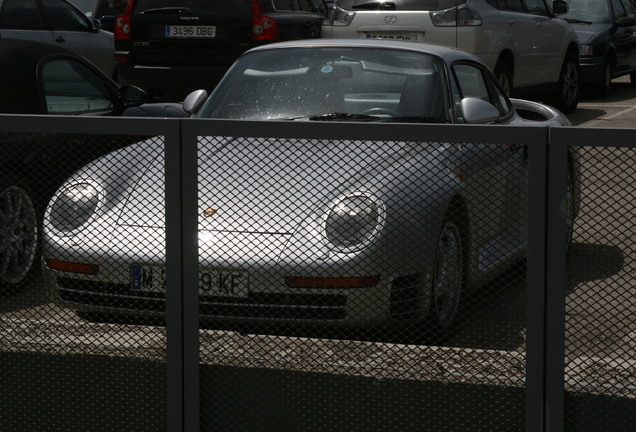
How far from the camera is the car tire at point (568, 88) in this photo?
53.6ft

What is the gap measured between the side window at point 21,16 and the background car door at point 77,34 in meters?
0.14

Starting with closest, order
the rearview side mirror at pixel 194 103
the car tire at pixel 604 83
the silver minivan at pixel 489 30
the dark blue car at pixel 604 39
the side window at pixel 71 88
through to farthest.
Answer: the rearview side mirror at pixel 194 103
the side window at pixel 71 88
the silver minivan at pixel 489 30
the dark blue car at pixel 604 39
the car tire at pixel 604 83

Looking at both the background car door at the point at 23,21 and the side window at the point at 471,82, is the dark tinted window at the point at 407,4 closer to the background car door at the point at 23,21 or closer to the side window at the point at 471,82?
the background car door at the point at 23,21

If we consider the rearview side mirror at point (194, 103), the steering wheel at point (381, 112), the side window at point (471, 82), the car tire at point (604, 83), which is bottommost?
the car tire at point (604, 83)

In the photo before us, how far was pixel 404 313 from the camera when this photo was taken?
3.90 metres

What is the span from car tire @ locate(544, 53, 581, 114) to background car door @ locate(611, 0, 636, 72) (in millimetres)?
2469

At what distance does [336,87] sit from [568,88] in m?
10.3

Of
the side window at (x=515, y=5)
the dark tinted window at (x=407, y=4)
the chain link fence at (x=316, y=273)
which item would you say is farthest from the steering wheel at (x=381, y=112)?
the side window at (x=515, y=5)

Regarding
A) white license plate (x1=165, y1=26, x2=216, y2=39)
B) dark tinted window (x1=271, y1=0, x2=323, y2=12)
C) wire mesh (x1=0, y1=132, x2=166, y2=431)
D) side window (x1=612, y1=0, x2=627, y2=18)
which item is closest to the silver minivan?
dark tinted window (x1=271, y1=0, x2=323, y2=12)

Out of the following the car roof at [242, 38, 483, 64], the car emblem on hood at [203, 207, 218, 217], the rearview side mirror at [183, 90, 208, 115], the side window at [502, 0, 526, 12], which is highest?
the car roof at [242, 38, 483, 64]

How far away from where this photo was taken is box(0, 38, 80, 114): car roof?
23.6 feet

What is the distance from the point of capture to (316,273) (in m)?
3.90

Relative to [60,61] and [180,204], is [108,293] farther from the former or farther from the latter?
[60,61]

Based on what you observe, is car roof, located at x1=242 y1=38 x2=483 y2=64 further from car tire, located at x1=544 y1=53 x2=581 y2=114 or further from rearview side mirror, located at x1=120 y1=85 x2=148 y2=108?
car tire, located at x1=544 y1=53 x2=581 y2=114
